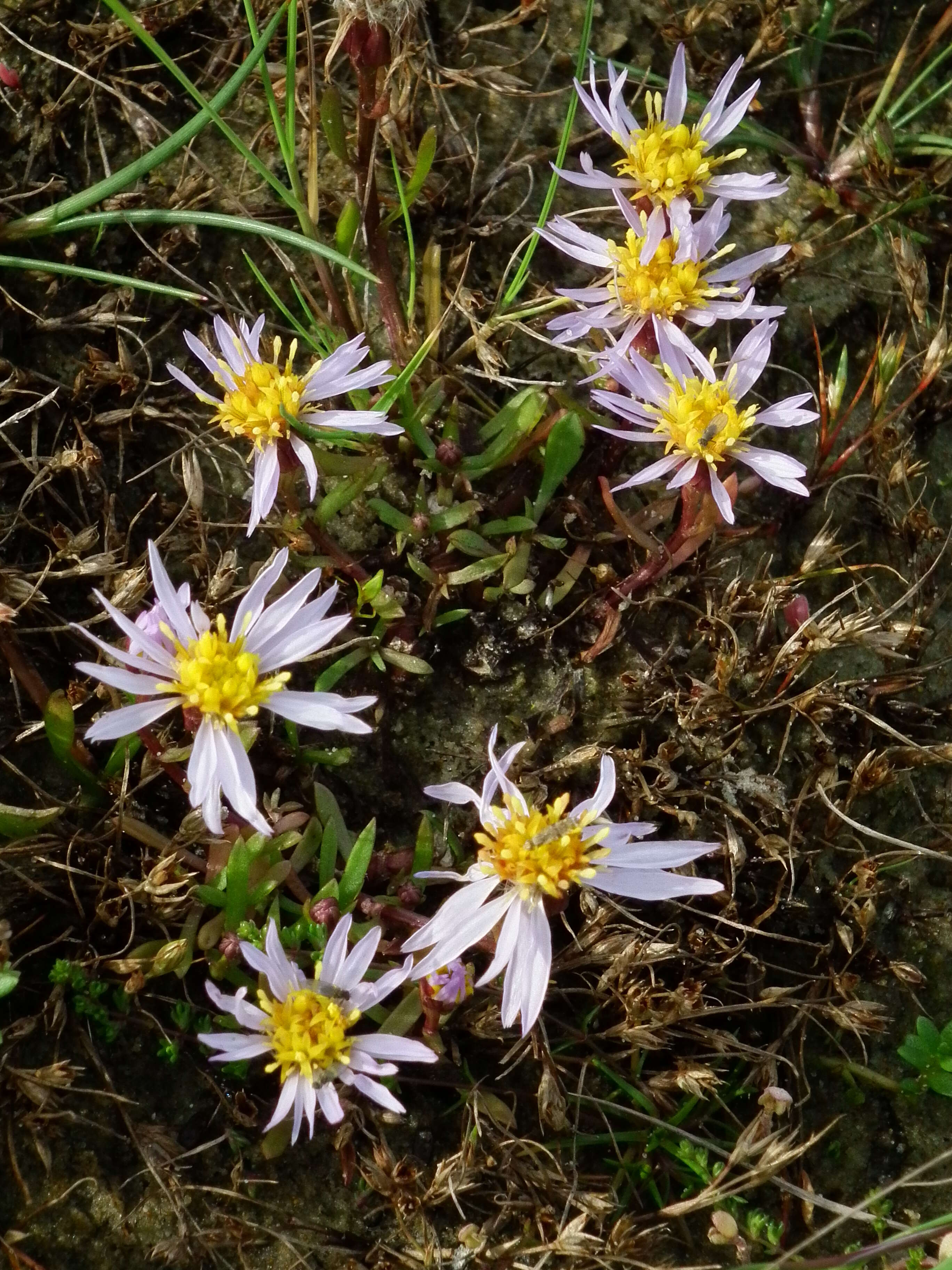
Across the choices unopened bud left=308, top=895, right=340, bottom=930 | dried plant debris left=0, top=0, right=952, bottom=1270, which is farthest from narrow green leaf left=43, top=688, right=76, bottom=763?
unopened bud left=308, top=895, right=340, bottom=930

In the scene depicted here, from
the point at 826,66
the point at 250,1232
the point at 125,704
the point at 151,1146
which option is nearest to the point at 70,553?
the point at 125,704

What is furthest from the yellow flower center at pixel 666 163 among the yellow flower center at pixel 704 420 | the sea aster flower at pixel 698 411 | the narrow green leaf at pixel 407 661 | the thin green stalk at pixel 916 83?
the narrow green leaf at pixel 407 661

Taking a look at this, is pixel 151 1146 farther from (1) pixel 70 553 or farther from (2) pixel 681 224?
(2) pixel 681 224

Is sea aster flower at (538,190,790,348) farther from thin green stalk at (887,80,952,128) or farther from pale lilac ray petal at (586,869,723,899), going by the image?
pale lilac ray petal at (586,869,723,899)

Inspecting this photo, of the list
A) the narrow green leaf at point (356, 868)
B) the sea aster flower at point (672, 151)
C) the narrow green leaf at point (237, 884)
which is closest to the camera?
the narrow green leaf at point (237, 884)

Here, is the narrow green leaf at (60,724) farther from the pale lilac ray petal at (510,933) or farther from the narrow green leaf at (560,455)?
the narrow green leaf at (560,455)
